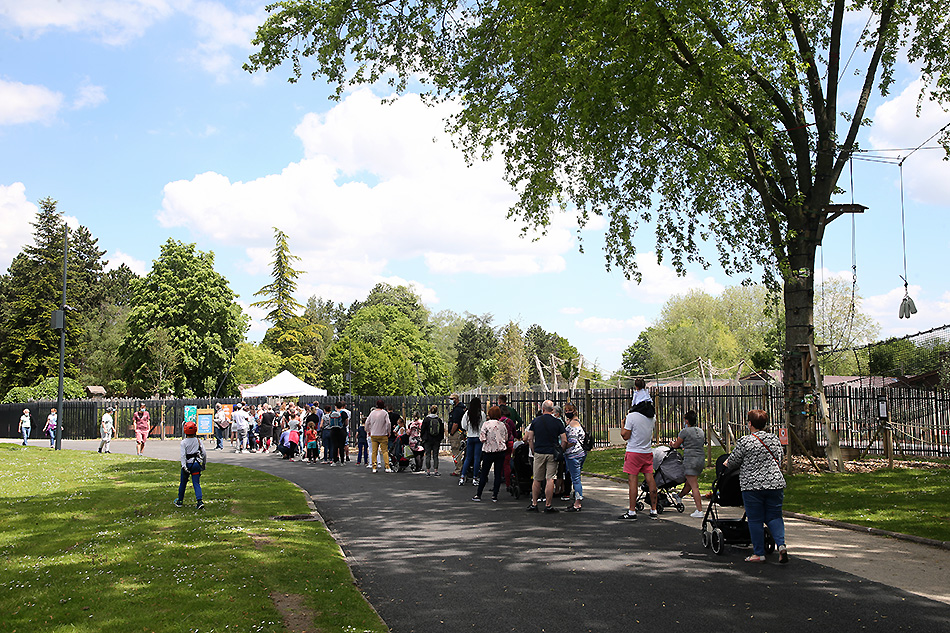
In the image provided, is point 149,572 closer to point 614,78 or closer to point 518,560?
point 518,560

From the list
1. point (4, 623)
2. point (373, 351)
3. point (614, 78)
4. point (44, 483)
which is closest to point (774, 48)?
point (614, 78)

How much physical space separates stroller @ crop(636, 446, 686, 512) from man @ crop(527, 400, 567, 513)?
1503 mm

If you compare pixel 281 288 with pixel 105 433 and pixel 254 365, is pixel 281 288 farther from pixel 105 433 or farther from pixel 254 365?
pixel 105 433

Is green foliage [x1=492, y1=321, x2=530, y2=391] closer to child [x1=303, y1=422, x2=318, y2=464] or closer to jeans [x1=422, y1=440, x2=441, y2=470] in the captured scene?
child [x1=303, y1=422, x2=318, y2=464]

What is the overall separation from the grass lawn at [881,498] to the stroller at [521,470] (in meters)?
Answer: 3.43

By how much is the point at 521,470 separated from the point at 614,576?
664 cm

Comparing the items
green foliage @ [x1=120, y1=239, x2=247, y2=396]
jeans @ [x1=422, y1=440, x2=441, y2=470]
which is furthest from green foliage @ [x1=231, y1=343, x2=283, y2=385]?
jeans @ [x1=422, y1=440, x2=441, y2=470]

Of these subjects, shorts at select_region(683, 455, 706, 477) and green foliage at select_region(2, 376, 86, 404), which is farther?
green foliage at select_region(2, 376, 86, 404)

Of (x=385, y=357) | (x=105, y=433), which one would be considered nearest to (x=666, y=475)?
(x=105, y=433)

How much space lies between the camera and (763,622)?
595cm

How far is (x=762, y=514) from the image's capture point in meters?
8.22

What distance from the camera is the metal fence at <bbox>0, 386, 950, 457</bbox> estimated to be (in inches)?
864

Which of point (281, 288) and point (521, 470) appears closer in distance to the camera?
point (521, 470)

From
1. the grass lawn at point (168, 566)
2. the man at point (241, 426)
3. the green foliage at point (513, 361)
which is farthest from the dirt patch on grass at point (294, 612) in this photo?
the green foliage at point (513, 361)
